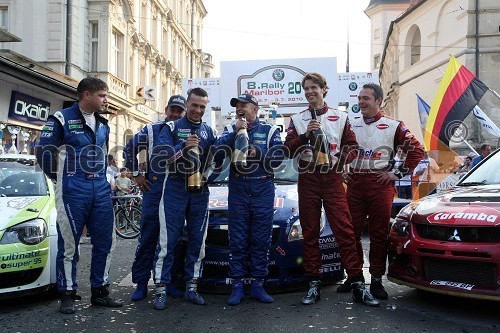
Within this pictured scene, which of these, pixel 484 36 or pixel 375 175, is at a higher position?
pixel 484 36

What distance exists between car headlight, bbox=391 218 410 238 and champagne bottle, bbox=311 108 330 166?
33.7 inches

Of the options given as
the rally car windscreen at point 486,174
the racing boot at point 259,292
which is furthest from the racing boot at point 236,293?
the rally car windscreen at point 486,174

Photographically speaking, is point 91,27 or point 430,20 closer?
point 91,27

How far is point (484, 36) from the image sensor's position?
23.0m

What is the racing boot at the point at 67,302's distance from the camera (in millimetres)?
4336

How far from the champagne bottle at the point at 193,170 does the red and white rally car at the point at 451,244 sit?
6.07 ft

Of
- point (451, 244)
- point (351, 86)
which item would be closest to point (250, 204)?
point (451, 244)

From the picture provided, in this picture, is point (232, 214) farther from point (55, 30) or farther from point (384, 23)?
point (384, 23)

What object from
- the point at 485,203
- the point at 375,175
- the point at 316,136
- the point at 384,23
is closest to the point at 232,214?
the point at 316,136

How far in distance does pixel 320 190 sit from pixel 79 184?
215 cm

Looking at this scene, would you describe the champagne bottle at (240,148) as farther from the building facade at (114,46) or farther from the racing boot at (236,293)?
the building facade at (114,46)

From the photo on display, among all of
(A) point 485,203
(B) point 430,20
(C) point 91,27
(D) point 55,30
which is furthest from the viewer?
(B) point 430,20

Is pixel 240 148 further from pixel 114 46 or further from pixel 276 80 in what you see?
pixel 114 46

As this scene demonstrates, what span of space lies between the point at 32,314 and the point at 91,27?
63.3ft
